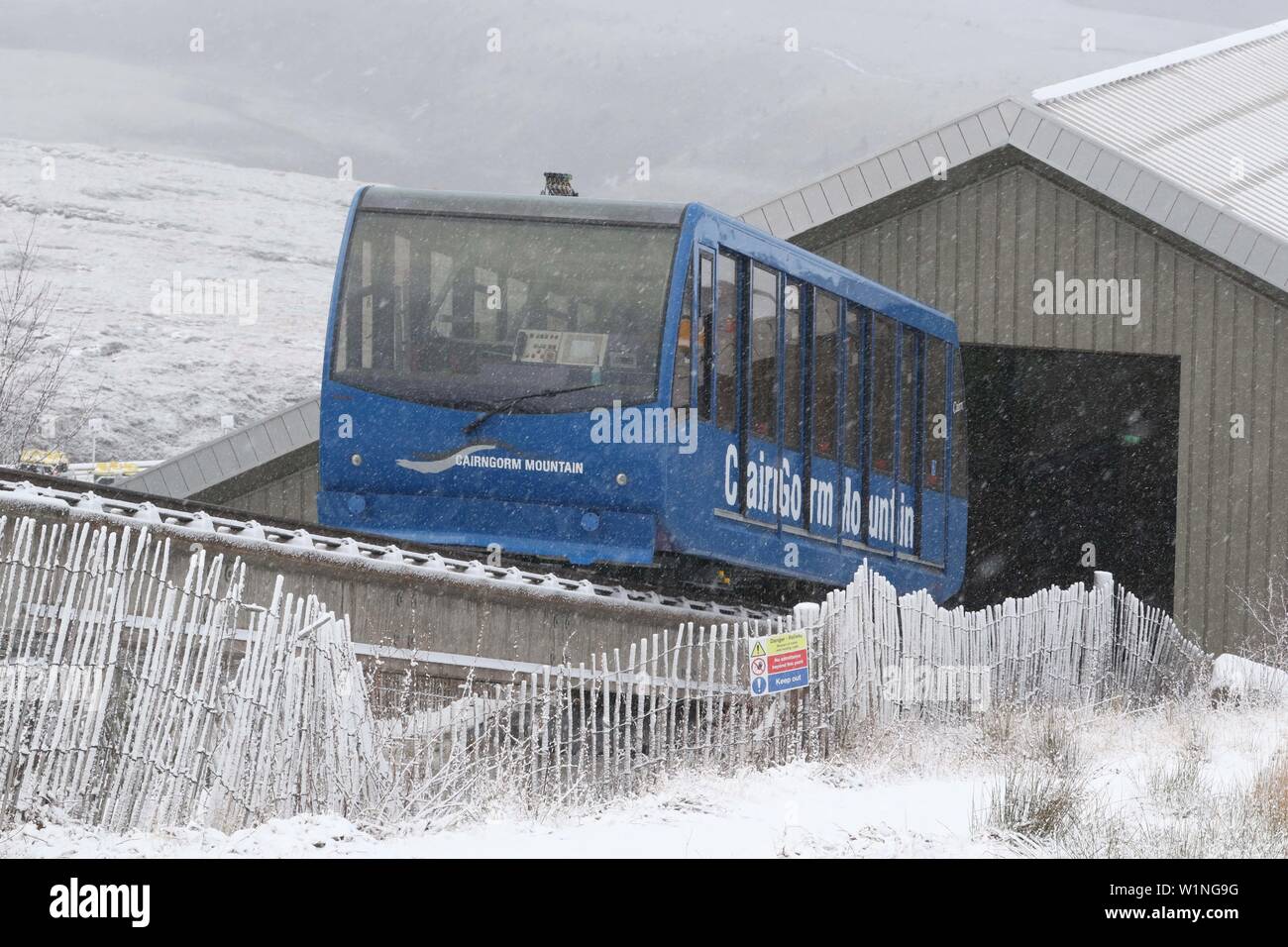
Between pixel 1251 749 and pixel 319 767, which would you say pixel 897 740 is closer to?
pixel 1251 749

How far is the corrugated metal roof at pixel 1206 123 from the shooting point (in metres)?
20.2

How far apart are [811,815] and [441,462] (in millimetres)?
4455

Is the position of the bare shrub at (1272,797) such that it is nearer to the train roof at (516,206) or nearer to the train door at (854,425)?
the train door at (854,425)

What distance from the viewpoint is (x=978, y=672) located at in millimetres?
13141

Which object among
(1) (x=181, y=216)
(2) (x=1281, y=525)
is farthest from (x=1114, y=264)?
(1) (x=181, y=216)

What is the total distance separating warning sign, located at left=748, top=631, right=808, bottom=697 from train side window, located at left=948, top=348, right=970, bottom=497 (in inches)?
282

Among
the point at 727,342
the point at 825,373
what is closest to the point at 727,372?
the point at 727,342

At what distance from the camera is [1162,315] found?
19.4m

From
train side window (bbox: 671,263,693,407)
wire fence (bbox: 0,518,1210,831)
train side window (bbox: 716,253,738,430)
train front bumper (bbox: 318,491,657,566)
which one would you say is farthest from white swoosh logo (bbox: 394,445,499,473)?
wire fence (bbox: 0,518,1210,831)

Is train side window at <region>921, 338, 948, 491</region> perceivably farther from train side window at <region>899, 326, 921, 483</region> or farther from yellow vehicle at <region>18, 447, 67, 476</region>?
yellow vehicle at <region>18, 447, 67, 476</region>

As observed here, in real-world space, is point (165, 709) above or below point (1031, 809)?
above

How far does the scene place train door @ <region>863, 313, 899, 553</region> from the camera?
14922mm

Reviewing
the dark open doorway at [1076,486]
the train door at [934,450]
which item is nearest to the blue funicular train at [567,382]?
the train door at [934,450]

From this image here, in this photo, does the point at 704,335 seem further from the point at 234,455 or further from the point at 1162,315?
the point at 1162,315
